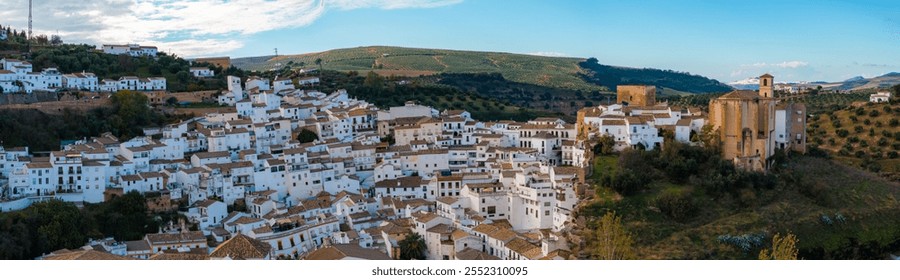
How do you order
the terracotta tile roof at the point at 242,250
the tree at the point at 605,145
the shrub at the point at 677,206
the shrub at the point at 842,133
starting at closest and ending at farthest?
1. the terracotta tile roof at the point at 242,250
2. the shrub at the point at 677,206
3. the tree at the point at 605,145
4. the shrub at the point at 842,133

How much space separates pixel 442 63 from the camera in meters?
40.9

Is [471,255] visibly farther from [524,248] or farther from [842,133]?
[842,133]

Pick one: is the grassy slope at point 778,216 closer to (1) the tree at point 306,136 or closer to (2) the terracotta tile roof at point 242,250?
(2) the terracotta tile roof at point 242,250

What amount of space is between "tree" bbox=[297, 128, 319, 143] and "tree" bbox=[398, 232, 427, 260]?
6.27 m

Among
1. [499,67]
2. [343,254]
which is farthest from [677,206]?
[499,67]

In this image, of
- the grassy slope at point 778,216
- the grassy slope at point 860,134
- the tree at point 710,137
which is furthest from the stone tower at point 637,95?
the grassy slope at point 778,216

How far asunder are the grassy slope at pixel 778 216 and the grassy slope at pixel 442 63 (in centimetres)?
2084

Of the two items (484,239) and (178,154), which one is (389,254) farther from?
(178,154)

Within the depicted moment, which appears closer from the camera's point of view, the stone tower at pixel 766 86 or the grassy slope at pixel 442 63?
the stone tower at pixel 766 86

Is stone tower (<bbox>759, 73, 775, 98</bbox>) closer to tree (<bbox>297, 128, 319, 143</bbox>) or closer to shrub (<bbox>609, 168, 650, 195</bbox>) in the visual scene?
shrub (<bbox>609, 168, 650, 195</bbox>)

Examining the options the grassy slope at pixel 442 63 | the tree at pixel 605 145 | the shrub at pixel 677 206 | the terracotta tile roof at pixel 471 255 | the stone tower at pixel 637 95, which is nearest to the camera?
the terracotta tile roof at pixel 471 255

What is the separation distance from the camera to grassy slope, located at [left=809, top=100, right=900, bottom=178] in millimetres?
16672

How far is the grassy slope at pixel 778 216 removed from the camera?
12258mm

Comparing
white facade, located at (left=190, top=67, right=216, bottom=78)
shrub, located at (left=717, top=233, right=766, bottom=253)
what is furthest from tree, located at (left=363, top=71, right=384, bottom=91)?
shrub, located at (left=717, top=233, right=766, bottom=253)
